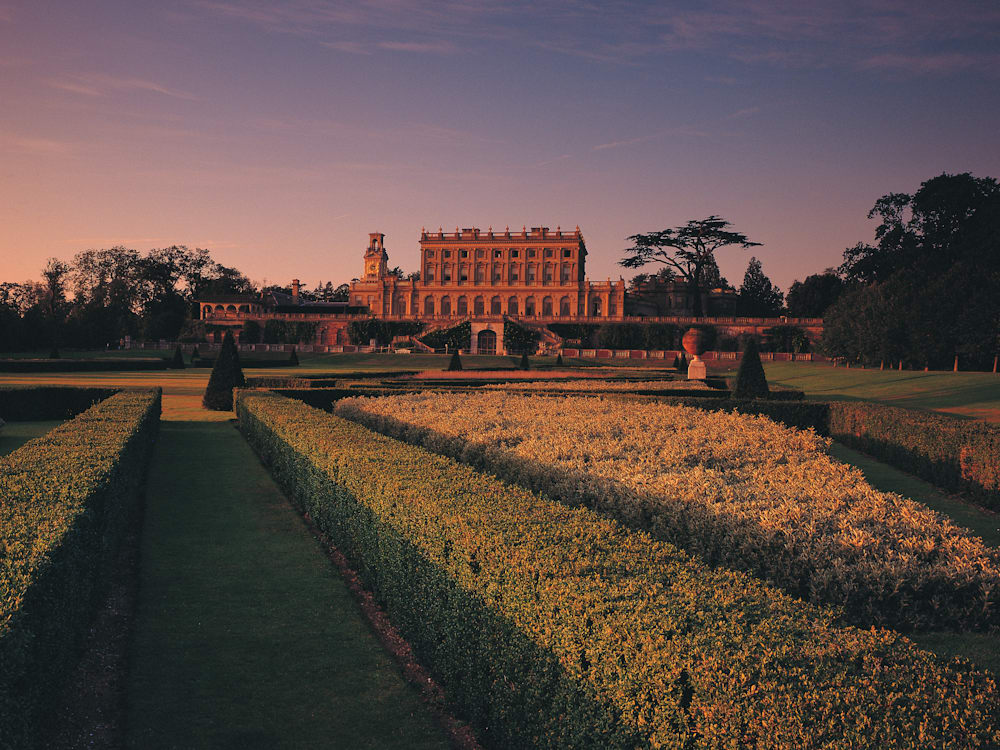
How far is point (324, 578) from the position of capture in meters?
7.26

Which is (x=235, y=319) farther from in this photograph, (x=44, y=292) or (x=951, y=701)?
(x=951, y=701)

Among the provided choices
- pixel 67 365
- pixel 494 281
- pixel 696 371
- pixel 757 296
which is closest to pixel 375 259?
pixel 494 281

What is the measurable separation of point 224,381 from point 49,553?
19.5 m

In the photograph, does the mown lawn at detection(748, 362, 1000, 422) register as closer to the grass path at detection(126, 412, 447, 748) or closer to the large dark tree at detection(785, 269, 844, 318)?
the grass path at detection(126, 412, 447, 748)

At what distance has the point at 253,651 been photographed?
560 centimetres

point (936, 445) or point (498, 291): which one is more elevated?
point (498, 291)

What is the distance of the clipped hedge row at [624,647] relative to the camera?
255 cm

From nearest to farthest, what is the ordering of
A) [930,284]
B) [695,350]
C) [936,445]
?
[936,445] < [695,350] < [930,284]

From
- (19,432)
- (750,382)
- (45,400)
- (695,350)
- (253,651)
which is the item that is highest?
(695,350)

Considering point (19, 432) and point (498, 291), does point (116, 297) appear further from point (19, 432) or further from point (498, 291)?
point (19, 432)

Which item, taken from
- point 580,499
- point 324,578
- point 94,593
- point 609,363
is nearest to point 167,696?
point 94,593

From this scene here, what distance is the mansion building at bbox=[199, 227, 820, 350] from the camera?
317 ft

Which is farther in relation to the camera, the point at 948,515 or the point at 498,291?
the point at 498,291

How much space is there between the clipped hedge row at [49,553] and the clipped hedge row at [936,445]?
40.3ft
